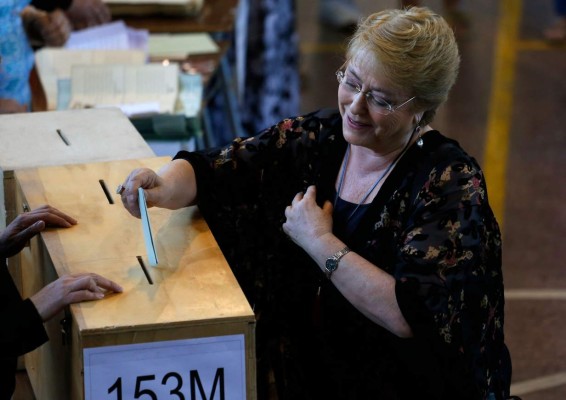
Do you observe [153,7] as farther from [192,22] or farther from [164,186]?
[164,186]

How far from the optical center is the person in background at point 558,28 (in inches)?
336

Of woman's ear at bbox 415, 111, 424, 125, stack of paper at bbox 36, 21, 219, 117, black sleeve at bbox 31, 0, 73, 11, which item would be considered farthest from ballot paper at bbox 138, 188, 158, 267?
black sleeve at bbox 31, 0, 73, 11

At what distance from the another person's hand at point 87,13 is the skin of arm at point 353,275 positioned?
2608 mm

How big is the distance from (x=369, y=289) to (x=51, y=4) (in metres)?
2.84

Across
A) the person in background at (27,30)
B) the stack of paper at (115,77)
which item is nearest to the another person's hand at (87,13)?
the person in background at (27,30)

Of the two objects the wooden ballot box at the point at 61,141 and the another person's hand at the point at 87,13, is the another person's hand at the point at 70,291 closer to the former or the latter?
the wooden ballot box at the point at 61,141

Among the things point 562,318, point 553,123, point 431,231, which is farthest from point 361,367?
point 553,123

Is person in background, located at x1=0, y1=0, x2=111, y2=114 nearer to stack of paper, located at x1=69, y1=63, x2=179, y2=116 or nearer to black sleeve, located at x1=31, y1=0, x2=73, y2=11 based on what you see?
black sleeve, located at x1=31, y1=0, x2=73, y2=11

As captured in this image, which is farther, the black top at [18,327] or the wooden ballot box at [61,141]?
the wooden ballot box at [61,141]

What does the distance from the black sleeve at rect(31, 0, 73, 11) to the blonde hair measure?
2.53 m

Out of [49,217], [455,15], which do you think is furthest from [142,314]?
[455,15]

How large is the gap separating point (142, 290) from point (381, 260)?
1.87 feet

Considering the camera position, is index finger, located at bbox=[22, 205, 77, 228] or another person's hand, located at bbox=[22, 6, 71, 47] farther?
another person's hand, located at bbox=[22, 6, 71, 47]

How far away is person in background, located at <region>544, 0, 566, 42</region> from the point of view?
8523 mm
